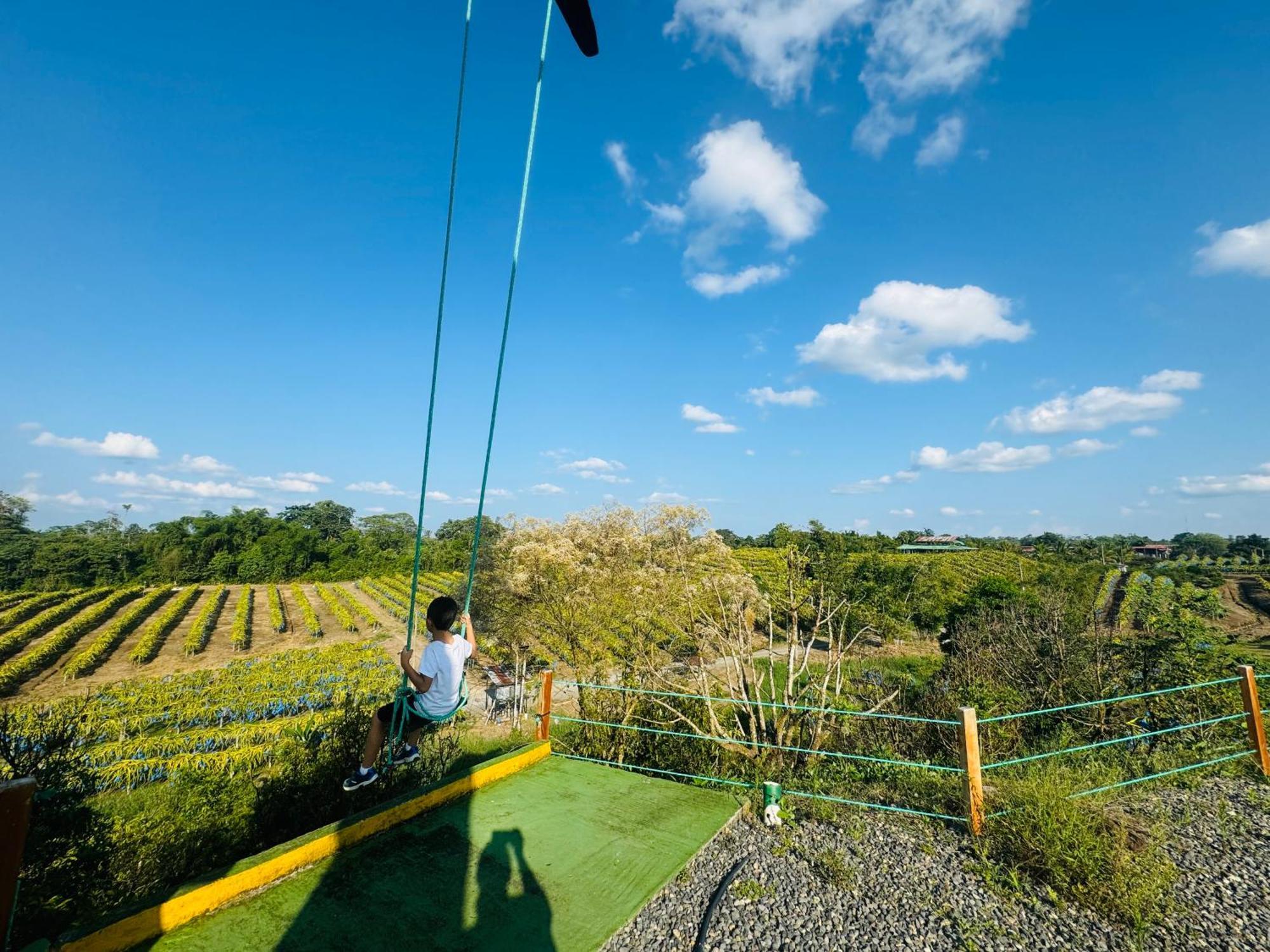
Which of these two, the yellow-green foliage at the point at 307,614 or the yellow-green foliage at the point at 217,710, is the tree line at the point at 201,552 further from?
the yellow-green foliage at the point at 217,710

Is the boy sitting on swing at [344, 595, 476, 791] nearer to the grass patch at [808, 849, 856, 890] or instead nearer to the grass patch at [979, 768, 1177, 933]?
the grass patch at [808, 849, 856, 890]

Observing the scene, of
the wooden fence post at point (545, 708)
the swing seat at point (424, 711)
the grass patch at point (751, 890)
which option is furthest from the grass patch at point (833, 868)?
the wooden fence post at point (545, 708)

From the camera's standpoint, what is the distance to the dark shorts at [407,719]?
399 centimetres

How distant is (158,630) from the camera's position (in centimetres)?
3212

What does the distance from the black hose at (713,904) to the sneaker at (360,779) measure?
2.42 meters

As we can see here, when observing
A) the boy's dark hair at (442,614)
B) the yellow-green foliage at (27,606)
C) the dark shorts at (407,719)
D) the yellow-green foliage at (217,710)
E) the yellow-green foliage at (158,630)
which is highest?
the boy's dark hair at (442,614)

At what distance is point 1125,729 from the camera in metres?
6.97

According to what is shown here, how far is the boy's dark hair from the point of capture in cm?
383

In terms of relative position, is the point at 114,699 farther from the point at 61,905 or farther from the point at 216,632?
the point at 61,905

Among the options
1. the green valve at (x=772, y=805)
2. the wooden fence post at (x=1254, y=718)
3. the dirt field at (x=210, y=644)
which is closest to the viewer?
the green valve at (x=772, y=805)

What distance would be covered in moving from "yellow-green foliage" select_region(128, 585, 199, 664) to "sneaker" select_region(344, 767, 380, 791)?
3278cm

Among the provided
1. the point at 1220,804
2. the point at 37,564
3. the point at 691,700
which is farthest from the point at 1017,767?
the point at 37,564

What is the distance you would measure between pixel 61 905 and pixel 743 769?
18.3 ft

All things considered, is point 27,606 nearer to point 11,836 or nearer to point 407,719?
point 407,719
